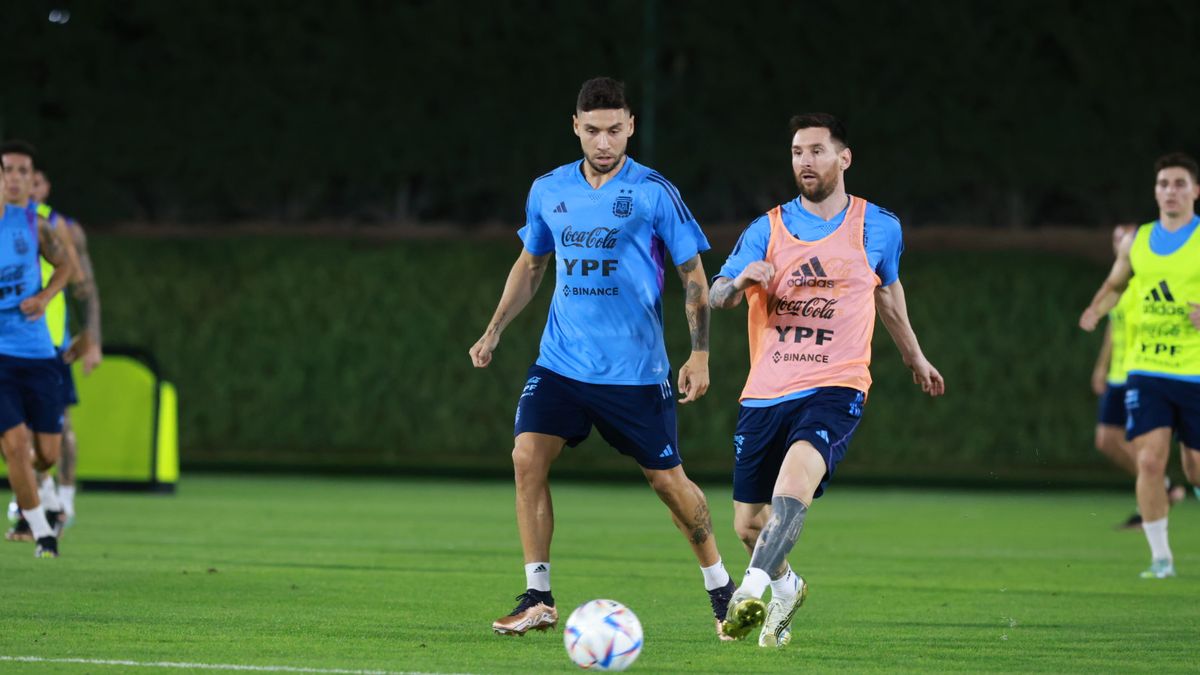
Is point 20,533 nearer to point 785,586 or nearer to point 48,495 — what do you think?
point 48,495

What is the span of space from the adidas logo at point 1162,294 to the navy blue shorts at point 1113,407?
5.52m

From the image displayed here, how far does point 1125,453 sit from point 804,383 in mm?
10150

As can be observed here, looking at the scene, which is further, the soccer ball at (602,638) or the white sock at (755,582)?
the white sock at (755,582)

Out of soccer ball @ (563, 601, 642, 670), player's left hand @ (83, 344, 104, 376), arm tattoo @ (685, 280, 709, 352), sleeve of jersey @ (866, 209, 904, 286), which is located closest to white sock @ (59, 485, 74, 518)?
player's left hand @ (83, 344, 104, 376)

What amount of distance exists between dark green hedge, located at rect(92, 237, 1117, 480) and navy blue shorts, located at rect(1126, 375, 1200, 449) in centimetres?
1151

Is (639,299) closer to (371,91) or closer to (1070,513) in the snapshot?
(1070,513)

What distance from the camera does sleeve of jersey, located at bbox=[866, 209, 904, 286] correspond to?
864 cm

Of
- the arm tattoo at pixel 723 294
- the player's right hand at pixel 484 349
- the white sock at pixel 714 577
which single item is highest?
the arm tattoo at pixel 723 294

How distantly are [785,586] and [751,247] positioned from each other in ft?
4.89

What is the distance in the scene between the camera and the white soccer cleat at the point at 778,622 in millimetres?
8219

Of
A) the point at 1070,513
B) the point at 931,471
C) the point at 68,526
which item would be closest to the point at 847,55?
the point at 931,471

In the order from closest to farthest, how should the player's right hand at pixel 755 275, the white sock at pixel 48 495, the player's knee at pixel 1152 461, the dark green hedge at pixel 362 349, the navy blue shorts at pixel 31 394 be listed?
the player's right hand at pixel 755 275
the navy blue shorts at pixel 31 394
the player's knee at pixel 1152 461
the white sock at pixel 48 495
the dark green hedge at pixel 362 349

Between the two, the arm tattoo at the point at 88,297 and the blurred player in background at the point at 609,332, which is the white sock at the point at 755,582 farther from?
the arm tattoo at the point at 88,297

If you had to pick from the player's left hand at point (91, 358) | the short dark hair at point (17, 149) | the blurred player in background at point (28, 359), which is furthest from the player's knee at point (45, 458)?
the short dark hair at point (17, 149)
